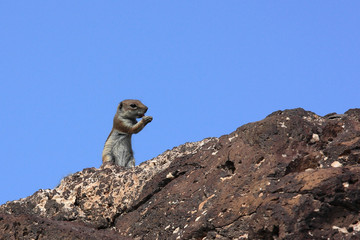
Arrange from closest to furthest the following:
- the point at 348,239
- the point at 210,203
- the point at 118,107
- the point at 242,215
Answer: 1. the point at 348,239
2. the point at 242,215
3. the point at 210,203
4. the point at 118,107

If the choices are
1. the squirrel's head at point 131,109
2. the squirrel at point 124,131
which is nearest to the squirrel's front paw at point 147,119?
the squirrel at point 124,131

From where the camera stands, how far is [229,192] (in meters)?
7.16

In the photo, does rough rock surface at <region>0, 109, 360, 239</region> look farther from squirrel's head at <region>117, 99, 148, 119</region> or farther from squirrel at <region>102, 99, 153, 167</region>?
squirrel's head at <region>117, 99, 148, 119</region>

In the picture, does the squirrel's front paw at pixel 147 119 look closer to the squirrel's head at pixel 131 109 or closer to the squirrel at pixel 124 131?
the squirrel at pixel 124 131

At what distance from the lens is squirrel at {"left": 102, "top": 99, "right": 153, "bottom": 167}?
54.1 feet

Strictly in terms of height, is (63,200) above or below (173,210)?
above

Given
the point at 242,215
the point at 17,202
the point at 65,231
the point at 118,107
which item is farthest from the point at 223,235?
the point at 118,107

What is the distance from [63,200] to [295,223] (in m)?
3.86

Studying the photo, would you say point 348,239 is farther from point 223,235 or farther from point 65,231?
point 65,231

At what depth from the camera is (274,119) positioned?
7.75 meters

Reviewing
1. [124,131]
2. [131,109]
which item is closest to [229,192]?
[124,131]

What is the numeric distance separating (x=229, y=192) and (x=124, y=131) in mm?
10042

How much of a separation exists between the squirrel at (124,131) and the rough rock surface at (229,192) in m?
7.03

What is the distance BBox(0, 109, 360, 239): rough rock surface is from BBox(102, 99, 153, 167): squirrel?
7.03 meters
